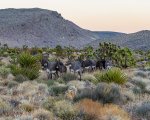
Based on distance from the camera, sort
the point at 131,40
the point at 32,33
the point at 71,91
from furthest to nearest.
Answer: the point at 32,33
the point at 131,40
the point at 71,91

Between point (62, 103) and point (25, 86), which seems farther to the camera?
point (25, 86)

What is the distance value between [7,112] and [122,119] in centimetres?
327

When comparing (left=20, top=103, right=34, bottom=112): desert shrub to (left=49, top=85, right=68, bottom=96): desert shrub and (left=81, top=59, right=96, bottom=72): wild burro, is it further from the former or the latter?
Answer: (left=81, top=59, right=96, bottom=72): wild burro

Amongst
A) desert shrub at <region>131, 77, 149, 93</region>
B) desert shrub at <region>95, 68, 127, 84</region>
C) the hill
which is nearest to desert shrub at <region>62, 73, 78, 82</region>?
desert shrub at <region>131, 77, 149, 93</region>

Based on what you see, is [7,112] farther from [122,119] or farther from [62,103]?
[122,119]

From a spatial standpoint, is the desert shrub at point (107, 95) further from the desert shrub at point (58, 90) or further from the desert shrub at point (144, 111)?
the desert shrub at point (58, 90)

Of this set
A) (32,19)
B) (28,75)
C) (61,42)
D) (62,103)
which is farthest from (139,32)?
(62,103)

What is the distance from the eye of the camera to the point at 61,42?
179m

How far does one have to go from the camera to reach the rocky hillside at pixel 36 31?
169087 millimetres

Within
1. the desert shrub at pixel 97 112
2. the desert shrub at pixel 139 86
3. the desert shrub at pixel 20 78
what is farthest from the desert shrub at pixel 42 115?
the desert shrub at pixel 20 78

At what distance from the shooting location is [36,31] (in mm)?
178625

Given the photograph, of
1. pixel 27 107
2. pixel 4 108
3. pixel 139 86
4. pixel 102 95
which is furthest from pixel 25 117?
pixel 139 86

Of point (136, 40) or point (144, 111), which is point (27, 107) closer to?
point (144, 111)

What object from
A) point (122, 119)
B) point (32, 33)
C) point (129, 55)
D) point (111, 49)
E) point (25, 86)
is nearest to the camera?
point (122, 119)
